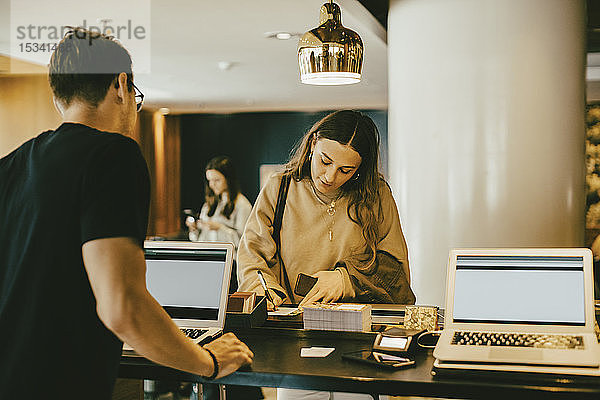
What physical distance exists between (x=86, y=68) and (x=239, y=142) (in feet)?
32.6

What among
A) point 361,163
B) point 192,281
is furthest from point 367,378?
point 361,163

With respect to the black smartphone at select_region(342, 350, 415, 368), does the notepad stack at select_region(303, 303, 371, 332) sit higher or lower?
higher

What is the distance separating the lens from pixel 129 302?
51.2 inches

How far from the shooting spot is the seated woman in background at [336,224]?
96.8 inches

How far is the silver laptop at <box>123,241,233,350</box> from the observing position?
2.04 meters

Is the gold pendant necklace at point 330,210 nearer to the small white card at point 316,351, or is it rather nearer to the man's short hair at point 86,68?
the small white card at point 316,351

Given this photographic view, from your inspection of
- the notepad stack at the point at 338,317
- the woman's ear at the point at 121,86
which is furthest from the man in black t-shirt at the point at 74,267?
the notepad stack at the point at 338,317

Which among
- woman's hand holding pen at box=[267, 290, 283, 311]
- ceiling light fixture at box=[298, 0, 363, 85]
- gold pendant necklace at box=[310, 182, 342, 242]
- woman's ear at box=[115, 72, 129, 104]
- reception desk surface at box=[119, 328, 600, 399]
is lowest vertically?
reception desk surface at box=[119, 328, 600, 399]

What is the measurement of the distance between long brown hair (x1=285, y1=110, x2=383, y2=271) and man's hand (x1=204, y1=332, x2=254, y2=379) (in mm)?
928

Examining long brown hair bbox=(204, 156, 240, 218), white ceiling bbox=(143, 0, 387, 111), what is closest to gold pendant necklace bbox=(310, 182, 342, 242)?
white ceiling bbox=(143, 0, 387, 111)

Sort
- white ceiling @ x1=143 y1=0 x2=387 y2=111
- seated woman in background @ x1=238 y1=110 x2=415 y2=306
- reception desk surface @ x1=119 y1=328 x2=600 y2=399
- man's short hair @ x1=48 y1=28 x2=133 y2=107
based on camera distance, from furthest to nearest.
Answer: white ceiling @ x1=143 y1=0 x2=387 y2=111, seated woman in background @ x1=238 y1=110 x2=415 y2=306, reception desk surface @ x1=119 y1=328 x2=600 y2=399, man's short hair @ x1=48 y1=28 x2=133 y2=107

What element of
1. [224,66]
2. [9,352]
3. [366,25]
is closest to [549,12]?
[366,25]

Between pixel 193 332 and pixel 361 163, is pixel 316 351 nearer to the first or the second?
pixel 193 332

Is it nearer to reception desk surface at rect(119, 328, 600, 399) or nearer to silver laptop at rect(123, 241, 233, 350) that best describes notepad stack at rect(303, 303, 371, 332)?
reception desk surface at rect(119, 328, 600, 399)
